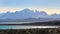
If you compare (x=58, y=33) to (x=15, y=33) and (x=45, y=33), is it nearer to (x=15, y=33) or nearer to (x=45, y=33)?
(x=45, y=33)

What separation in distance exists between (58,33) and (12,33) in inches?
273

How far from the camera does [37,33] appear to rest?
30.2 m

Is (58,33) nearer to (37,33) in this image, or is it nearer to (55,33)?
(55,33)

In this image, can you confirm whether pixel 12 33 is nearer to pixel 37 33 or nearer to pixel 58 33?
pixel 37 33

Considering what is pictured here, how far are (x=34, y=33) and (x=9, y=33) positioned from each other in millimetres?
3583

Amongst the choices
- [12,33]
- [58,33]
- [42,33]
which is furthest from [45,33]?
[12,33]

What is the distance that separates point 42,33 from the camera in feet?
99.9

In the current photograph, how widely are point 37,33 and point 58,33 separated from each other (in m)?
3.48

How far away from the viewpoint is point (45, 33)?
30.0m

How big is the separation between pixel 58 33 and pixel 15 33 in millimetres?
6476

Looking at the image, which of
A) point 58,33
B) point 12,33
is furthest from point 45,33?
point 12,33

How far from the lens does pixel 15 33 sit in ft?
99.5

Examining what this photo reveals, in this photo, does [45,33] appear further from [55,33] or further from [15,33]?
[15,33]

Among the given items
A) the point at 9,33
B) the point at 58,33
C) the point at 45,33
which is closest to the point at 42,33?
the point at 45,33
